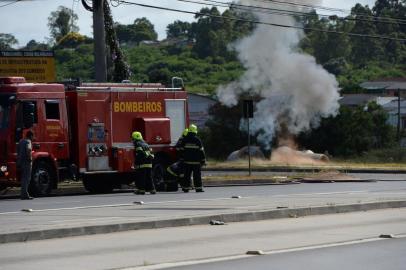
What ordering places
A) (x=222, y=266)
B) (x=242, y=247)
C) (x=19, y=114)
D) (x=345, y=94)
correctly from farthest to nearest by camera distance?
(x=345, y=94) → (x=19, y=114) → (x=242, y=247) → (x=222, y=266)

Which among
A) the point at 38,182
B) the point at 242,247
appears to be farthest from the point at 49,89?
Answer: the point at 242,247

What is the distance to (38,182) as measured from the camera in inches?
985

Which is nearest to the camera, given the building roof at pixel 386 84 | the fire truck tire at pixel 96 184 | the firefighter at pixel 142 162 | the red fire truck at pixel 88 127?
the red fire truck at pixel 88 127

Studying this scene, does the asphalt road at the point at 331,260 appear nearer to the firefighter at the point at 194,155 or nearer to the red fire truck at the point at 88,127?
the firefighter at the point at 194,155

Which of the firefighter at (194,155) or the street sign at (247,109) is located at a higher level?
the street sign at (247,109)

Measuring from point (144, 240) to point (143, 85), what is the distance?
47.3 ft

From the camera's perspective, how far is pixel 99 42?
100 ft

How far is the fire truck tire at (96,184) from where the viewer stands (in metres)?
27.8

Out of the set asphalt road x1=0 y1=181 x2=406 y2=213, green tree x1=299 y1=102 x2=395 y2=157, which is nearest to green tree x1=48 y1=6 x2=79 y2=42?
green tree x1=299 y1=102 x2=395 y2=157

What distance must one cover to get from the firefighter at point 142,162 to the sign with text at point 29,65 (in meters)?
13.0

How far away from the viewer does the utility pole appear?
3064 cm

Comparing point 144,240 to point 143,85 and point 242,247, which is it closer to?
point 242,247

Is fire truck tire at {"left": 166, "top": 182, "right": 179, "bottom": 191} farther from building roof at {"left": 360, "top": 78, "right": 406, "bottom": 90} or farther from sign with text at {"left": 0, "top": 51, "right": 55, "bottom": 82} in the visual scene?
building roof at {"left": 360, "top": 78, "right": 406, "bottom": 90}

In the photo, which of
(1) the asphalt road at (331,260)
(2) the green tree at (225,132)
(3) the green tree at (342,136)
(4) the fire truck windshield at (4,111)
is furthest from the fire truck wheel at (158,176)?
(2) the green tree at (225,132)
